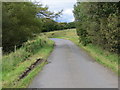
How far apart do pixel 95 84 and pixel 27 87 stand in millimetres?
2836

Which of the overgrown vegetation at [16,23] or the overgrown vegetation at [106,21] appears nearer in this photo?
the overgrown vegetation at [106,21]

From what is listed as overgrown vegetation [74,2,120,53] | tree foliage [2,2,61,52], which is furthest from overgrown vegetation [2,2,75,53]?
overgrown vegetation [74,2,120,53]

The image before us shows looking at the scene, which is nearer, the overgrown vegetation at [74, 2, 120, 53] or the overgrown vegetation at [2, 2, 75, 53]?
the overgrown vegetation at [74, 2, 120, 53]

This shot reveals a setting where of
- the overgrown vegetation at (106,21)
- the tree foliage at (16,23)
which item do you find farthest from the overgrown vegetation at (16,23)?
the overgrown vegetation at (106,21)

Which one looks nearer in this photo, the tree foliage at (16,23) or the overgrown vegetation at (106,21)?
the overgrown vegetation at (106,21)

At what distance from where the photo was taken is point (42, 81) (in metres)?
9.12

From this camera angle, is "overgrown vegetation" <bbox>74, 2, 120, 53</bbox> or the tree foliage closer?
"overgrown vegetation" <bbox>74, 2, 120, 53</bbox>

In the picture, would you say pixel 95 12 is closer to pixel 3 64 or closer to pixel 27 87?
pixel 3 64

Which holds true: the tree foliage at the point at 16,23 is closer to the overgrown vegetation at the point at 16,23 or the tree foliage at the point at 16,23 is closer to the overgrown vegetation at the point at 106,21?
the overgrown vegetation at the point at 16,23

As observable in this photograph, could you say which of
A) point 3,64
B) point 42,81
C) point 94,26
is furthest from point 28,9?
point 42,81

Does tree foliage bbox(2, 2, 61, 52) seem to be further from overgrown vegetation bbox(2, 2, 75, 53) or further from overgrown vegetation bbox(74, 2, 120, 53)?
overgrown vegetation bbox(74, 2, 120, 53)

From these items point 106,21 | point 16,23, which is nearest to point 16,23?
point 16,23

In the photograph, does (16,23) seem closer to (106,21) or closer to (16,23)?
(16,23)

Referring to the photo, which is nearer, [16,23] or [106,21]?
[106,21]
